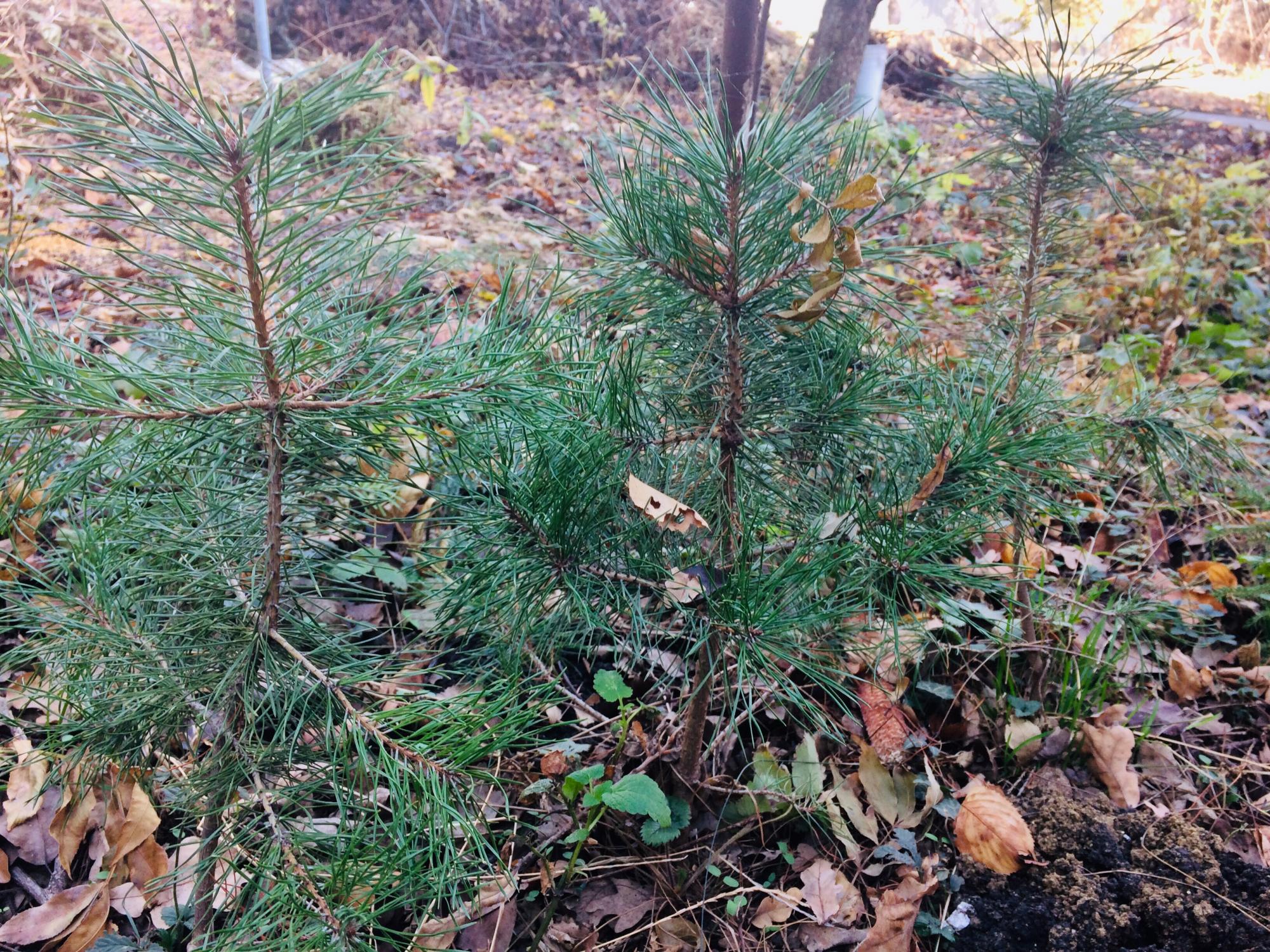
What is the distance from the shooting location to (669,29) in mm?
6516

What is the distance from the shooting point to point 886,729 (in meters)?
1.74

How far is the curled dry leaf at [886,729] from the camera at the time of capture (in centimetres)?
170

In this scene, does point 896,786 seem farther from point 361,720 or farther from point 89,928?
point 89,928

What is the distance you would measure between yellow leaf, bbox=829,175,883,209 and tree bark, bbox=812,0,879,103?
105 inches

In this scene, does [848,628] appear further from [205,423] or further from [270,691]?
[205,423]

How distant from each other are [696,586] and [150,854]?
110 centimetres

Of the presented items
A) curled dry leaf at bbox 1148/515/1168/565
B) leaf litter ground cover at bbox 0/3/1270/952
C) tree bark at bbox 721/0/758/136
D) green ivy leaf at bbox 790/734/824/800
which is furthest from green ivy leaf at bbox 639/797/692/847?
curled dry leaf at bbox 1148/515/1168/565

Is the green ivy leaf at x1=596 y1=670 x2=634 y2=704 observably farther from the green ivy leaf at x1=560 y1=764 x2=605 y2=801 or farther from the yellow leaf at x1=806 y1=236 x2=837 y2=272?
the yellow leaf at x1=806 y1=236 x2=837 y2=272

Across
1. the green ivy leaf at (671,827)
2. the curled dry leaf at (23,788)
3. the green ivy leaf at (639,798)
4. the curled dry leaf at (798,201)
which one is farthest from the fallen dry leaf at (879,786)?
the curled dry leaf at (23,788)

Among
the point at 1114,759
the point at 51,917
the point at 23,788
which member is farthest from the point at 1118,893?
the point at 23,788

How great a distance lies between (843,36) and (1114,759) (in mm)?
2973

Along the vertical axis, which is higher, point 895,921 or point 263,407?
point 263,407

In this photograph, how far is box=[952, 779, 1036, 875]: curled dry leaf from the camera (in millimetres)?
1516

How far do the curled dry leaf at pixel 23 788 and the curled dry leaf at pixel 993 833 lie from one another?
1.64m
